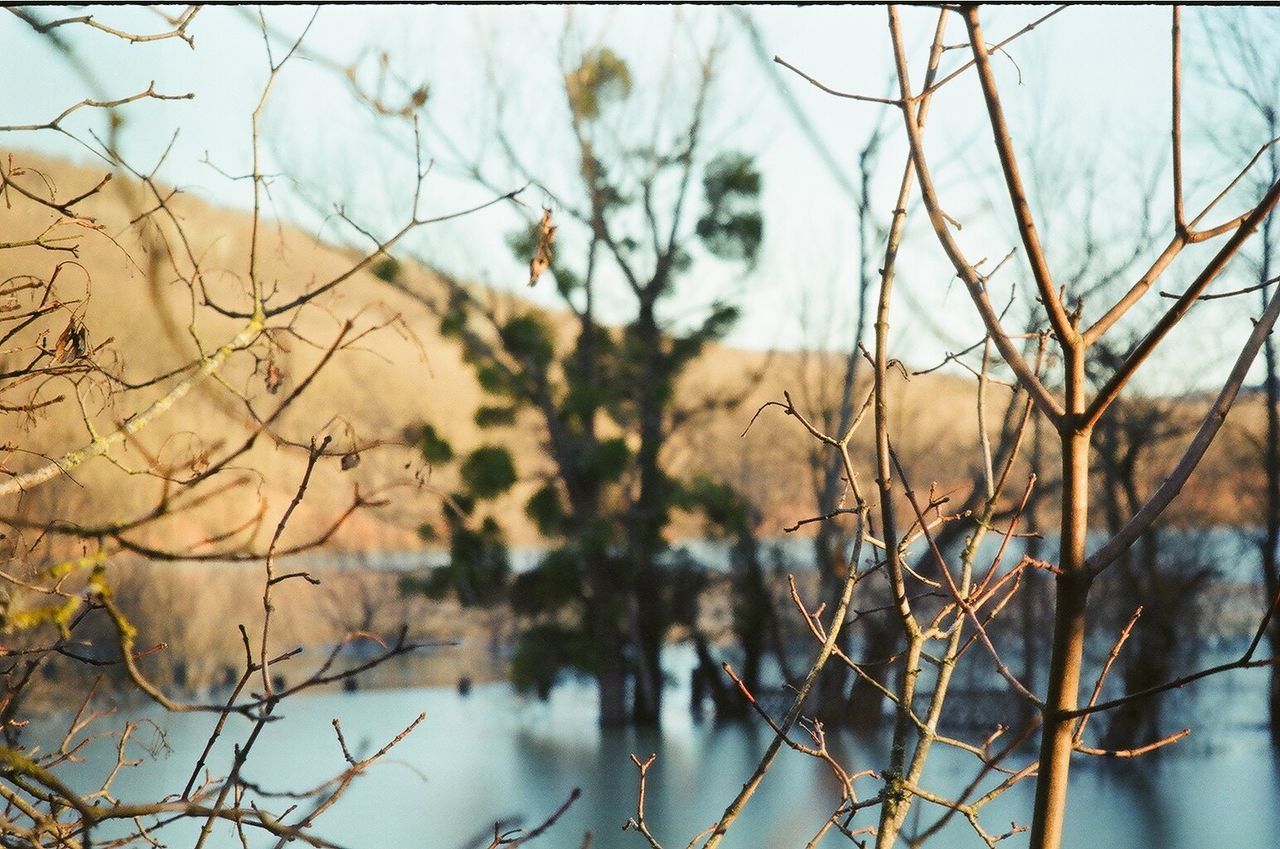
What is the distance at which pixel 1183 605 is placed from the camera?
4.29 meters

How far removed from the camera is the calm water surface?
375 centimetres

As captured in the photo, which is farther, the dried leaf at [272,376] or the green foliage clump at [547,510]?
the green foliage clump at [547,510]

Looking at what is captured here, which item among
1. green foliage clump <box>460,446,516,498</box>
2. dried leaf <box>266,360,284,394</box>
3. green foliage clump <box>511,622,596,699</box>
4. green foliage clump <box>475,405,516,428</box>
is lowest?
green foliage clump <box>511,622,596,699</box>

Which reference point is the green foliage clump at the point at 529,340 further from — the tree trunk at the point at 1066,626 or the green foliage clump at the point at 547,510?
the tree trunk at the point at 1066,626

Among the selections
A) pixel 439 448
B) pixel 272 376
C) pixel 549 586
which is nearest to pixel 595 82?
pixel 439 448

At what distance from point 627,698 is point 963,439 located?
161 centimetres

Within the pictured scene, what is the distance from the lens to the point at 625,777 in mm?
4211

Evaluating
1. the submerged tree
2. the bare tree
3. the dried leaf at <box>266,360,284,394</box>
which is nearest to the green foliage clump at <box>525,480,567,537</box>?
the submerged tree

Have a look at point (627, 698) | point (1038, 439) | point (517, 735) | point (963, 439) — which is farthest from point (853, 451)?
point (517, 735)

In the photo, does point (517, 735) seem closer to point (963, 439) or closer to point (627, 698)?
point (627, 698)

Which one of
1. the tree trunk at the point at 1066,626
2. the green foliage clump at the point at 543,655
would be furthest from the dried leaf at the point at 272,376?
the green foliage clump at the point at 543,655

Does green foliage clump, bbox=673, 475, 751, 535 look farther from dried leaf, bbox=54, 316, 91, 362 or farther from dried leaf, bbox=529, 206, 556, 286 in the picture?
dried leaf, bbox=54, 316, 91, 362

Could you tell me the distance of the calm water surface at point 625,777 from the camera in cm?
375

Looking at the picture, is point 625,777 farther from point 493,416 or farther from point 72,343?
point 72,343
